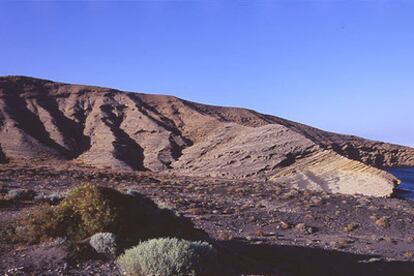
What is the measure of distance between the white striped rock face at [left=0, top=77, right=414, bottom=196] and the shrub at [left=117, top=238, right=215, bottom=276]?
1001 inches

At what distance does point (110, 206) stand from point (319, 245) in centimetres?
819

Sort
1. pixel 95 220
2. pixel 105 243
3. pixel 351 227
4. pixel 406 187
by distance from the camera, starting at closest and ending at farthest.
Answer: pixel 105 243 < pixel 95 220 < pixel 351 227 < pixel 406 187

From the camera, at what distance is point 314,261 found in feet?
49.5

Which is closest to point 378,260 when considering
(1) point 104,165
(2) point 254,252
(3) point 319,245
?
(3) point 319,245

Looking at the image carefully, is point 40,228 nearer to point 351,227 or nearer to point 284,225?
point 284,225

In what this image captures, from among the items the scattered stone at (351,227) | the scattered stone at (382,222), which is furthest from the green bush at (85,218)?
the scattered stone at (382,222)

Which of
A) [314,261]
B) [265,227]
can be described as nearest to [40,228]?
[314,261]

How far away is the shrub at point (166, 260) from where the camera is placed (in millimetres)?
8203

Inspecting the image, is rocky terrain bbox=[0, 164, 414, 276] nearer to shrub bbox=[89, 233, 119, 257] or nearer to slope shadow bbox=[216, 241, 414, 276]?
slope shadow bbox=[216, 241, 414, 276]

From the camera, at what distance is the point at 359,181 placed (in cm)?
3409

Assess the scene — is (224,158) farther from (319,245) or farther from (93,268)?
(93,268)

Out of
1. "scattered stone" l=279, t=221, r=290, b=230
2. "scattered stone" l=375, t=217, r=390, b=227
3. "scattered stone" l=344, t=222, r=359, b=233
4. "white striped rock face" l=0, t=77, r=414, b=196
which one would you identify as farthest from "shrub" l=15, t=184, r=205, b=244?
"white striped rock face" l=0, t=77, r=414, b=196

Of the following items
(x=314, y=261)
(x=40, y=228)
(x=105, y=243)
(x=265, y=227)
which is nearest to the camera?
(x=105, y=243)

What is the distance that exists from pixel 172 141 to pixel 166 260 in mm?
44345
